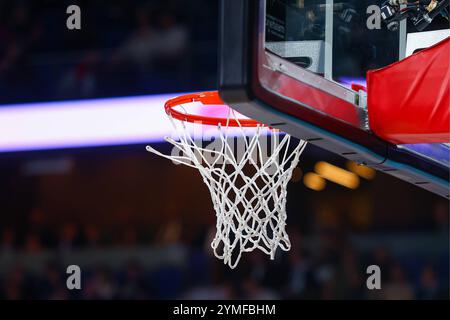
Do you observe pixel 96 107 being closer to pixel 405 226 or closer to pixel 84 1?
pixel 84 1

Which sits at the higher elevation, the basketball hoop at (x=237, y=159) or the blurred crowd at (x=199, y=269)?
the basketball hoop at (x=237, y=159)

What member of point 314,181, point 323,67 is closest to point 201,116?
point 323,67

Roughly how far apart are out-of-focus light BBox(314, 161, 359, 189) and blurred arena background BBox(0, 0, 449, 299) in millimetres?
69

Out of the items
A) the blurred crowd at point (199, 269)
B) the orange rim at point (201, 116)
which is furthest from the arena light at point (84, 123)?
the orange rim at point (201, 116)

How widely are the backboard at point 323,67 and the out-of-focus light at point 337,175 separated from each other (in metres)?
3.88

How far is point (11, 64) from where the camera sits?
24.4 ft

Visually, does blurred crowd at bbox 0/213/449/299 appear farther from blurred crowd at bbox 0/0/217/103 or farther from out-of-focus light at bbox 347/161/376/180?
blurred crowd at bbox 0/0/217/103

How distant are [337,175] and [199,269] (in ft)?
4.90

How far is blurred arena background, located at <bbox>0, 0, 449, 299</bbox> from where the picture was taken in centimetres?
613

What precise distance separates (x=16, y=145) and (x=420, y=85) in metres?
4.84

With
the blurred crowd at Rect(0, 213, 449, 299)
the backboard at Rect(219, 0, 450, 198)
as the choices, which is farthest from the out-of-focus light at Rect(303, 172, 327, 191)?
the backboard at Rect(219, 0, 450, 198)

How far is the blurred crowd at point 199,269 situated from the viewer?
5977mm

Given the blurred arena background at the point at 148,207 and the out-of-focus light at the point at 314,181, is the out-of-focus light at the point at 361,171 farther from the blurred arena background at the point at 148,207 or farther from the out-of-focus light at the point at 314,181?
the out-of-focus light at the point at 314,181
